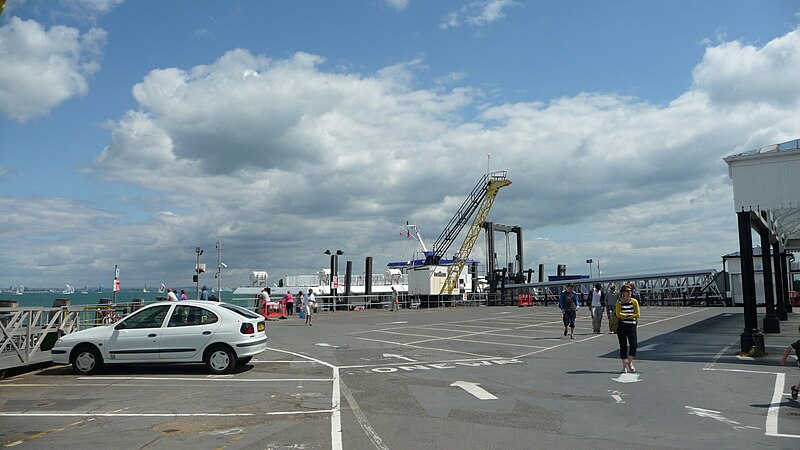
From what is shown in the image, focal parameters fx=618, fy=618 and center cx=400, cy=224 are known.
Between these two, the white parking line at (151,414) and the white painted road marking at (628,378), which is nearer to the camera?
the white parking line at (151,414)

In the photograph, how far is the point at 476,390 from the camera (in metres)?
10.5

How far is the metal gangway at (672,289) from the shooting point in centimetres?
4528

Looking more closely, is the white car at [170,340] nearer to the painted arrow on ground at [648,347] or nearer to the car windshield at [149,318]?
the car windshield at [149,318]

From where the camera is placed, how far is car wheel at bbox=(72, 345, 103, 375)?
1273 cm

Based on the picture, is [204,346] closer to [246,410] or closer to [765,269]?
[246,410]

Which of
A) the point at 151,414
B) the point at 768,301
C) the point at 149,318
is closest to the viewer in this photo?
the point at 151,414

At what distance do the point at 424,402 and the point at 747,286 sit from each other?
1074 cm

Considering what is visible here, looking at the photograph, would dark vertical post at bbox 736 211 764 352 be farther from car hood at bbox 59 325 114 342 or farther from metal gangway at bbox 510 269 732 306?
metal gangway at bbox 510 269 732 306

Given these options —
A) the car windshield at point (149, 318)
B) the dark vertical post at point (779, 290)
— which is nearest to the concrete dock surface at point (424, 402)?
the car windshield at point (149, 318)

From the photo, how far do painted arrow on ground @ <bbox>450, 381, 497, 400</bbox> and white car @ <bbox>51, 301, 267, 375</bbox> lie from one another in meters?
4.44

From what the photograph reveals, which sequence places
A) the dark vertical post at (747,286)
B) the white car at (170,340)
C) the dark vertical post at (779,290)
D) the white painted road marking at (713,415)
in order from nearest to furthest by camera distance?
1. the white painted road marking at (713,415)
2. the white car at (170,340)
3. the dark vertical post at (747,286)
4. the dark vertical post at (779,290)

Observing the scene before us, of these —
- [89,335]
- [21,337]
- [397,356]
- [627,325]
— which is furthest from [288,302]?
[627,325]

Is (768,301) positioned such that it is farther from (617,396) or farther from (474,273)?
(474,273)

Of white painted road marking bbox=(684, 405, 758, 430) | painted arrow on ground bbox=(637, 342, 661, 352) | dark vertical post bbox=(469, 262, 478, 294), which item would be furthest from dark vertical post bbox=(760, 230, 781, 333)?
dark vertical post bbox=(469, 262, 478, 294)
